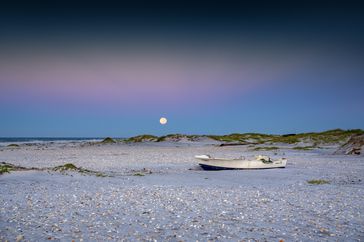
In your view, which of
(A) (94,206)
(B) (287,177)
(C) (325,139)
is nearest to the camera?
(A) (94,206)

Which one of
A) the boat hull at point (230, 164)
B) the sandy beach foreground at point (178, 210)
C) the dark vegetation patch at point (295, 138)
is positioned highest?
the dark vegetation patch at point (295, 138)

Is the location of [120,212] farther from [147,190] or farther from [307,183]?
[307,183]

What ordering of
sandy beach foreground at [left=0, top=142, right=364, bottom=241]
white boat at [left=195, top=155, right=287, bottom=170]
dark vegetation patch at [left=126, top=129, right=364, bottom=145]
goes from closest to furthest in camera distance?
sandy beach foreground at [left=0, top=142, right=364, bottom=241]
white boat at [left=195, top=155, right=287, bottom=170]
dark vegetation patch at [left=126, top=129, right=364, bottom=145]

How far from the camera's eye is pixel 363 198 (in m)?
18.1

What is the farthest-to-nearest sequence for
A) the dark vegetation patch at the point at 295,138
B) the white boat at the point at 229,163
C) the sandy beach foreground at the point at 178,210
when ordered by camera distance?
the dark vegetation patch at the point at 295,138
the white boat at the point at 229,163
the sandy beach foreground at the point at 178,210

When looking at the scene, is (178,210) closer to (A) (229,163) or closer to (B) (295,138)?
(A) (229,163)

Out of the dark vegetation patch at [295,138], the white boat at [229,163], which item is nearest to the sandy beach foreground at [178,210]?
the white boat at [229,163]

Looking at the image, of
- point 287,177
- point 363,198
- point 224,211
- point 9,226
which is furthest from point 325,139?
point 9,226

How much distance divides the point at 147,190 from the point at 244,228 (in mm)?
9361

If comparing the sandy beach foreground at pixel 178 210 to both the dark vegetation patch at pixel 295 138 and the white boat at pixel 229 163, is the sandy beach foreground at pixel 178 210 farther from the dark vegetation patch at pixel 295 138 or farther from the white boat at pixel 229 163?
the dark vegetation patch at pixel 295 138

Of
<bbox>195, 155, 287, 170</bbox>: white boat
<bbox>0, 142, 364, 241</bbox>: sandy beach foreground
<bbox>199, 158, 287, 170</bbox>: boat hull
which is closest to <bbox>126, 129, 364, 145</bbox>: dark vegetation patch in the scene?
<bbox>195, 155, 287, 170</bbox>: white boat

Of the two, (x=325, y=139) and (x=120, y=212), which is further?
(x=325, y=139)

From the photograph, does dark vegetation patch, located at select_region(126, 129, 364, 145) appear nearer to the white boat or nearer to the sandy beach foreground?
the white boat

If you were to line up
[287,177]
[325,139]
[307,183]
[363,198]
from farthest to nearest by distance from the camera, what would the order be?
1. [325,139]
2. [287,177]
3. [307,183]
4. [363,198]
